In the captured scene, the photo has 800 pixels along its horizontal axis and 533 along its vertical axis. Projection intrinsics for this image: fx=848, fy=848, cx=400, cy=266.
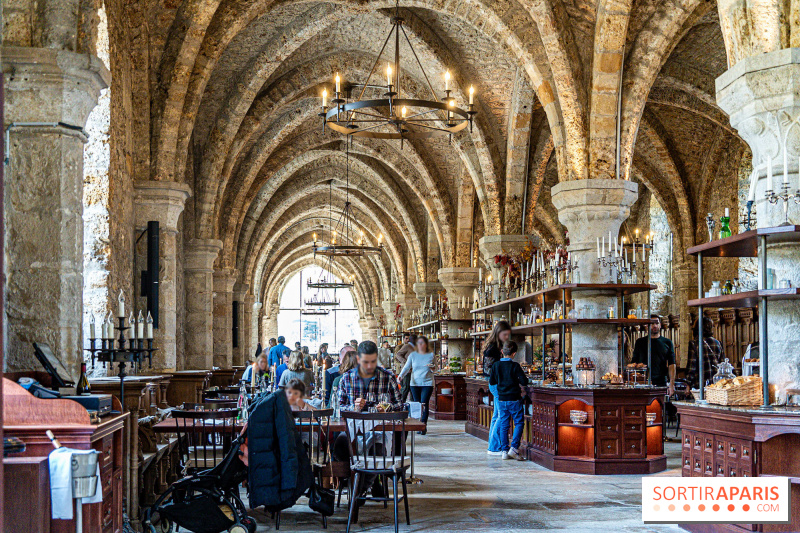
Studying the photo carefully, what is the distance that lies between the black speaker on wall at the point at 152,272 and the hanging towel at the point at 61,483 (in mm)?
5862

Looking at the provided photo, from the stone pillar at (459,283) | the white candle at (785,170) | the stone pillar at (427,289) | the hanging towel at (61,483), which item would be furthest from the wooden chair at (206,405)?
the stone pillar at (427,289)

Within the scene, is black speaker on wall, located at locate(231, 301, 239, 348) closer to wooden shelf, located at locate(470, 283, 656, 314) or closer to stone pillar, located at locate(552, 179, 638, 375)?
wooden shelf, located at locate(470, 283, 656, 314)

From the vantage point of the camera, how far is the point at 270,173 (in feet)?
66.7

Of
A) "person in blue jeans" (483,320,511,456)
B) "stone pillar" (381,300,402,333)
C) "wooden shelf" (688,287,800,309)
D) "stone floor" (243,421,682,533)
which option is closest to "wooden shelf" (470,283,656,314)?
"person in blue jeans" (483,320,511,456)

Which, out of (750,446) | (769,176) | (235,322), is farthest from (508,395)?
(235,322)

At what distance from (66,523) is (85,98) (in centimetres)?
275

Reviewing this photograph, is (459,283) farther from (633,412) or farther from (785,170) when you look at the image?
(785,170)

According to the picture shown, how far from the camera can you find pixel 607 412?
8.33m

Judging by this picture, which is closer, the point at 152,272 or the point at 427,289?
the point at 152,272

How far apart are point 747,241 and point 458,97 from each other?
898 cm

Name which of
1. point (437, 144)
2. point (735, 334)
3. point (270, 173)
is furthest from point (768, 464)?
point (270, 173)

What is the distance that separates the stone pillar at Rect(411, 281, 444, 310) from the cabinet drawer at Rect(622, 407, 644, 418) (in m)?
14.2

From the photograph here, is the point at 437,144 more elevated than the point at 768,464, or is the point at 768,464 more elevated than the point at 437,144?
the point at 437,144

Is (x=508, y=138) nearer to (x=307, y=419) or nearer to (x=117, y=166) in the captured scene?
(x=117, y=166)
